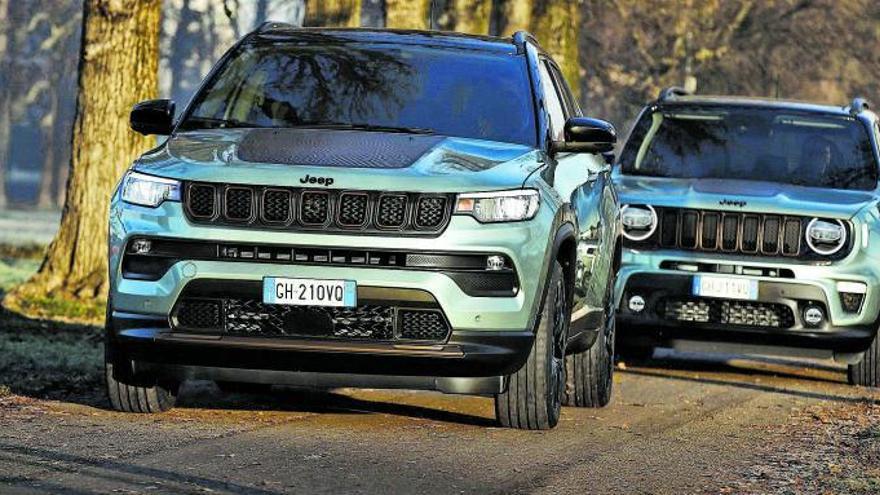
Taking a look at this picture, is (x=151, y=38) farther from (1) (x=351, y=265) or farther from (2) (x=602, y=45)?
(2) (x=602, y=45)

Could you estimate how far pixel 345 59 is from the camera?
34.7ft

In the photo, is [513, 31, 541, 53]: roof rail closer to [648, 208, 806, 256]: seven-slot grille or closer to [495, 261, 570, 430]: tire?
[495, 261, 570, 430]: tire

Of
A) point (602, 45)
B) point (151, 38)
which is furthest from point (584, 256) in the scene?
point (602, 45)

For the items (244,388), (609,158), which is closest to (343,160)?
(244,388)

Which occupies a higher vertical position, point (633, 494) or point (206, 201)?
point (206, 201)

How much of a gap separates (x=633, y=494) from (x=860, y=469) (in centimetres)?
154

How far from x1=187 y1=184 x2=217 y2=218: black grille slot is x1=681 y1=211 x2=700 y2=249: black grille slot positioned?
5.54 m

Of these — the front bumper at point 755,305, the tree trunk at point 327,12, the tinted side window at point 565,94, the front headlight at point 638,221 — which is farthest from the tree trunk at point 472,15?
the tinted side window at point 565,94

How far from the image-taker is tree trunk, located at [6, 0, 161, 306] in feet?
56.7

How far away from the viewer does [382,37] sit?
10.8 m

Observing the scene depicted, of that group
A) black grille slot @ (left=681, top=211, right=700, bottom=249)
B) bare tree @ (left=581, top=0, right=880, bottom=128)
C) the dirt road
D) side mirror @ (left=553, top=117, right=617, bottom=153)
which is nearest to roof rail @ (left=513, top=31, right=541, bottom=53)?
side mirror @ (left=553, top=117, right=617, bottom=153)

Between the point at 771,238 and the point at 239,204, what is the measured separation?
563cm

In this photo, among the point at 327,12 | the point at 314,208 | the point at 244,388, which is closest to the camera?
the point at 314,208

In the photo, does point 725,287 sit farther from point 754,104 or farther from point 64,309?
point 64,309
